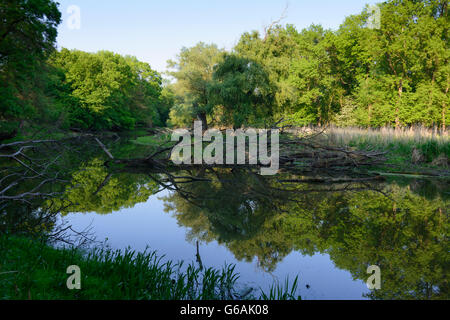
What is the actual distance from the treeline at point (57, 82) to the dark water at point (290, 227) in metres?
4.01

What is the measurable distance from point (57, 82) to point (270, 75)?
103 ft

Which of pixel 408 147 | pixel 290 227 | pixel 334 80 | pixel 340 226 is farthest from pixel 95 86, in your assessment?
pixel 340 226

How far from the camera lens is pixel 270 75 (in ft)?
75.5

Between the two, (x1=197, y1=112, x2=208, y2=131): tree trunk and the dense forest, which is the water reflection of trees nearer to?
the dense forest

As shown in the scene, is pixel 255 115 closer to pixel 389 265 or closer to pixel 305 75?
pixel 305 75

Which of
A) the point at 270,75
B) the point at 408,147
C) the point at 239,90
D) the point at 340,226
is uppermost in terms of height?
→ the point at 270,75

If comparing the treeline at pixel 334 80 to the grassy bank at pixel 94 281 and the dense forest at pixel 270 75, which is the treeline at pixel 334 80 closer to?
the dense forest at pixel 270 75

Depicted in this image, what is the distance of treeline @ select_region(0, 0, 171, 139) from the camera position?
17.5 m

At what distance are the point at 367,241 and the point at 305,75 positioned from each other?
3274 centimetres

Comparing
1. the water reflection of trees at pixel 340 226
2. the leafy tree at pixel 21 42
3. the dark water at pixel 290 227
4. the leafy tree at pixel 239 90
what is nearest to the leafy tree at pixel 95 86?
the leafy tree at pixel 21 42

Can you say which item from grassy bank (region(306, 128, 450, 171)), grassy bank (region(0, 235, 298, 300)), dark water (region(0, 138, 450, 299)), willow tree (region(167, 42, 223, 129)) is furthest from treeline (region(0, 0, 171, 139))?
grassy bank (region(306, 128, 450, 171))

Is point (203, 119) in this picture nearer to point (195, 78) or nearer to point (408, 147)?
point (195, 78)

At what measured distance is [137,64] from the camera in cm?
6375
